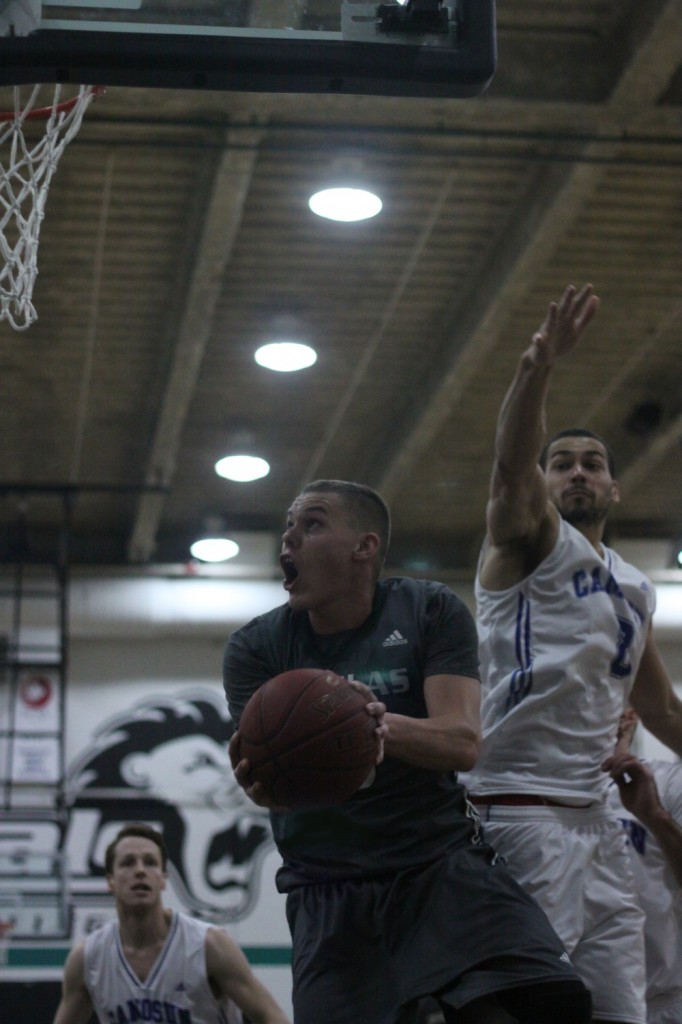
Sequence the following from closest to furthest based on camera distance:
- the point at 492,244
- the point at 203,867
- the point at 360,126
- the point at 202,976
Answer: the point at 202,976, the point at 360,126, the point at 492,244, the point at 203,867

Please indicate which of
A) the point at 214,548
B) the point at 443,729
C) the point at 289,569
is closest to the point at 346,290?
the point at 214,548

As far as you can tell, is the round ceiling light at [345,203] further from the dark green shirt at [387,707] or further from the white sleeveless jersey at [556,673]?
the dark green shirt at [387,707]

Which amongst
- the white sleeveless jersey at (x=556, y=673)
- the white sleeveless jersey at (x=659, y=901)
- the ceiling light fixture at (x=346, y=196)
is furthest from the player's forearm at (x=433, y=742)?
the ceiling light fixture at (x=346, y=196)

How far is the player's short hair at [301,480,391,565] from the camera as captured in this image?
3969 mm

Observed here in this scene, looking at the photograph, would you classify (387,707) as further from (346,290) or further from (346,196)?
(346,290)

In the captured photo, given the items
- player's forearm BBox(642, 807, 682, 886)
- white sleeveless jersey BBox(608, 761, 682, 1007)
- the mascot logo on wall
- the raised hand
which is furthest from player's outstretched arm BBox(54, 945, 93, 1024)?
the mascot logo on wall

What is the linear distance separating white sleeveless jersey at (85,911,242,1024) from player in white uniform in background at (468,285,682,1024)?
10.8ft

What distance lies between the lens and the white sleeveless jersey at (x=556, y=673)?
439 cm

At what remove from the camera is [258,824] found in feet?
42.5

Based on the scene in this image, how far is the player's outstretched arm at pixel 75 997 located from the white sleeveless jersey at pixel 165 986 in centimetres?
4

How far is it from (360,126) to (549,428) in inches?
183

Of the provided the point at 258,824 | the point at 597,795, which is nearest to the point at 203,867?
the point at 258,824

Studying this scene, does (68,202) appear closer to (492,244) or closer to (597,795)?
(492,244)

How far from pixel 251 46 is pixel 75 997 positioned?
5.08 m
